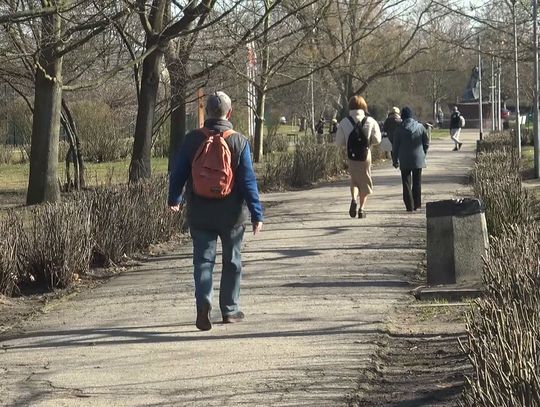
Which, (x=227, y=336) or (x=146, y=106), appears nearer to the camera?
(x=227, y=336)

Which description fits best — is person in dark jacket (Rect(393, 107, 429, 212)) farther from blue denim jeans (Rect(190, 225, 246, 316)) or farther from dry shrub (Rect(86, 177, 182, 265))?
blue denim jeans (Rect(190, 225, 246, 316))

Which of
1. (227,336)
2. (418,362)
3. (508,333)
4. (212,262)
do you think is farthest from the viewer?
(212,262)

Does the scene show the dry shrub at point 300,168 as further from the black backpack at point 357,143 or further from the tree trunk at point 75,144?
the black backpack at point 357,143

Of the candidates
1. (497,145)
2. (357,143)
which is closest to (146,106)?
(357,143)

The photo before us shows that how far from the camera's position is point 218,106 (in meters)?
7.69

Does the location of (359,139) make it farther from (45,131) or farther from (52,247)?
(45,131)

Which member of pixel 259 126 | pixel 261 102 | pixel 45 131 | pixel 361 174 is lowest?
pixel 361 174

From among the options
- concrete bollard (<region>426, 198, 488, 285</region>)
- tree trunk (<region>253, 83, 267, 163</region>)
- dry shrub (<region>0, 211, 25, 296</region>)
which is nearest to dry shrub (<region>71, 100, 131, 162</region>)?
tree trunk (<region>253, 83, 267, 163</region>)

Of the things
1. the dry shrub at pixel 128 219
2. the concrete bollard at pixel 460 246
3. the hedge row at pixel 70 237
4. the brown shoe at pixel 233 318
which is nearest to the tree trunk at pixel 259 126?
the dry shrub at pixel 128 219

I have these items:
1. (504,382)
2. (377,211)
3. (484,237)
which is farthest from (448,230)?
(377,211)

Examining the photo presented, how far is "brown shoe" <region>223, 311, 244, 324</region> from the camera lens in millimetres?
7895

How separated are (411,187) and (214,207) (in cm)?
905

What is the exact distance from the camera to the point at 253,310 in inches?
332

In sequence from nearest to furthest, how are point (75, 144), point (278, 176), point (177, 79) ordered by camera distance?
1. point (177, 79)
2. point (75, 144)
3. point (278, 176)
